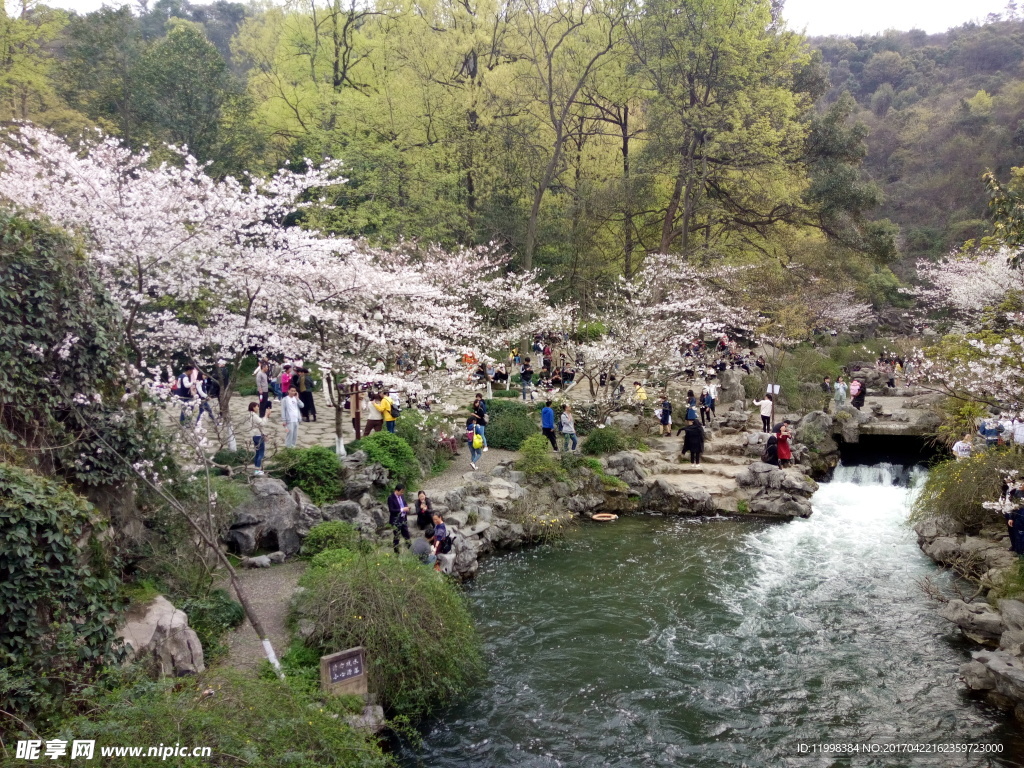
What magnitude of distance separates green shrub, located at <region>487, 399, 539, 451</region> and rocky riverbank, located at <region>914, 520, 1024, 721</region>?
9502 mm

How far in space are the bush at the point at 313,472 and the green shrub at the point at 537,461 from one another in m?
4.60

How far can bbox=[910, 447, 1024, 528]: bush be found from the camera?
1309 centimetres

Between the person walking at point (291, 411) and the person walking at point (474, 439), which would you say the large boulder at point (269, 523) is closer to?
the person walking at point (291, 411)

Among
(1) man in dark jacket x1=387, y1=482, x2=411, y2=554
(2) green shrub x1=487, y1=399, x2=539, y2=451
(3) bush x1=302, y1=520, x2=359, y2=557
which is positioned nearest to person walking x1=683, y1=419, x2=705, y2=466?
(2) green shrub x1=487, y1=399, x2=539, y2=451

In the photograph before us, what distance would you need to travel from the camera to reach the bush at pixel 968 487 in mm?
13086

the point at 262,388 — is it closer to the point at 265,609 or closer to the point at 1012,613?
the point at 265,609

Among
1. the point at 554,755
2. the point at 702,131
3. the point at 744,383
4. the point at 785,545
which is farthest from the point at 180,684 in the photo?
the point at 702,131

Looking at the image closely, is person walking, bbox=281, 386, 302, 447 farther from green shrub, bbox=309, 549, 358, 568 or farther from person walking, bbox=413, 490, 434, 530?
green shrub, bbox=309, 549, 358, 568

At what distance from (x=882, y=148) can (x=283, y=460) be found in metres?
56.3

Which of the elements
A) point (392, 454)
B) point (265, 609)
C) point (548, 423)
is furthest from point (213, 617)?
point (548, 423)

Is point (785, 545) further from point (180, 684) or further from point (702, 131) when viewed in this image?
point (702, 131)

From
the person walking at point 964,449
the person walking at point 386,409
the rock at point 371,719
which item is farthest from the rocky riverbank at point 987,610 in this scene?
the person walking at point 386,409

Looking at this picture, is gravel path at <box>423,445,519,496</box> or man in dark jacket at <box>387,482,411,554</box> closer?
man in dark jacket at <box>387,482,411,554</box>

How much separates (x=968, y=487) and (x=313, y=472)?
1309 centimetres
